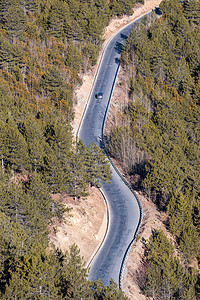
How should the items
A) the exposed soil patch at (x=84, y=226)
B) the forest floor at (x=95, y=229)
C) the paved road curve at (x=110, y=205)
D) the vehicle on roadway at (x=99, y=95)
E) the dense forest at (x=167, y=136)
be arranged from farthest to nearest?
the vehicle on roadway at (x=99, y=95), the exposed soil patch at (x=84, y=226), the dense forest at (x=167, y=136), the paved road curve at (x=110, y=205), the forest floor at (x=95, y=229)

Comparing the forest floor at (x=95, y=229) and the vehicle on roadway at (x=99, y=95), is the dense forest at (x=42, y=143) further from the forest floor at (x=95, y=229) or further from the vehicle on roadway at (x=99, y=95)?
the vehicle on roadway at (x=99, y=95)

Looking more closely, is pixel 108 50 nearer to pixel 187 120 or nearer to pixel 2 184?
pixel 187 120

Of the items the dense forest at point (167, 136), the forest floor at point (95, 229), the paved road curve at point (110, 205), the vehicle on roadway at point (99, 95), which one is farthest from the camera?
the vehicle on roadway at point (99, 95)

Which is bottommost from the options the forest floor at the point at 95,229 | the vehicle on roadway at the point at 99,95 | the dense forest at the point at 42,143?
the forest floor at the point at 95,229

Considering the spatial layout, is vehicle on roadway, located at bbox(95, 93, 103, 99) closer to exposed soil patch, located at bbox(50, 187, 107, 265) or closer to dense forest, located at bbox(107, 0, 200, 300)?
dense forest, located at bbox(107, 0, 200, 300)

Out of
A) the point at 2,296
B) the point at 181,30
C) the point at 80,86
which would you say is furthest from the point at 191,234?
the point at 181,30

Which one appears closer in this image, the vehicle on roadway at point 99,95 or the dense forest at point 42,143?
the dense forest at point 42,143

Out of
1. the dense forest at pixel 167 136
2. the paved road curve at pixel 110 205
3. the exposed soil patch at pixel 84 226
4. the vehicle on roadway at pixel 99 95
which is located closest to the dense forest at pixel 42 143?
the exposed soil patch at pixel 84 226

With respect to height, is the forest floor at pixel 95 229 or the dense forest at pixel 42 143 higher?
the dense forest at pixel 42 143
